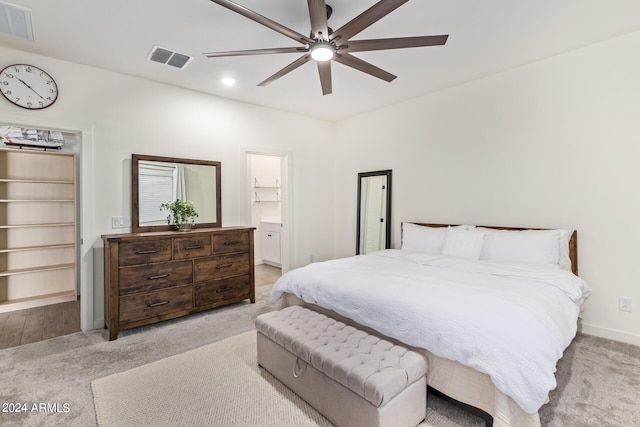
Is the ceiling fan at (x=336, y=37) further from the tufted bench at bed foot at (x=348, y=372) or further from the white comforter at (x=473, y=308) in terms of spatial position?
the tufted bench at bed foot at (x=348, y=372)

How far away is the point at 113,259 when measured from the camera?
9.82 feet

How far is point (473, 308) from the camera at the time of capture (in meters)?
1.85

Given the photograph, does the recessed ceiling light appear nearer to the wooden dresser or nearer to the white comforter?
the wooden dresser

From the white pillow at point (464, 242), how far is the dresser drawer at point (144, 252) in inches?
122

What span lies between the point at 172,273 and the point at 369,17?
→ 305 cm

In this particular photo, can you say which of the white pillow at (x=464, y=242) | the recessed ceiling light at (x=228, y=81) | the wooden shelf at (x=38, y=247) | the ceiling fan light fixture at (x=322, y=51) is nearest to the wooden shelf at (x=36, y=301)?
the wooden shelf at (x=38, y=247)

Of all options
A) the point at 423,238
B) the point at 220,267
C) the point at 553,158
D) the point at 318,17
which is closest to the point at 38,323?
the point at 220,267

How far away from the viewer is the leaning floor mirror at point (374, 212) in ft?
15.7

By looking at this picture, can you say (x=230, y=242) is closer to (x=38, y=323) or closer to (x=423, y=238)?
(x=38, y=323)

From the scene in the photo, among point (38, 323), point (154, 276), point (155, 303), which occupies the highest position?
point (154, 276)

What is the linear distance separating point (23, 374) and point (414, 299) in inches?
117

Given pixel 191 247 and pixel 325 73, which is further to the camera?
pixel 191 247

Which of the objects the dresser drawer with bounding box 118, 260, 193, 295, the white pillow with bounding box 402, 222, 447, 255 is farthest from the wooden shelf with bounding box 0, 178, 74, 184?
the white pillow with bounding box 402, 222, 447, 255

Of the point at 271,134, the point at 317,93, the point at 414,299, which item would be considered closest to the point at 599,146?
the point at 414,299
